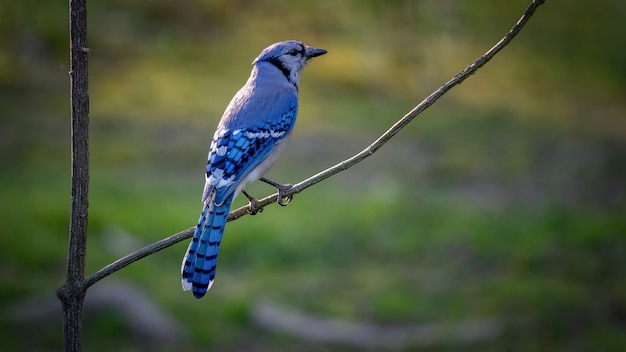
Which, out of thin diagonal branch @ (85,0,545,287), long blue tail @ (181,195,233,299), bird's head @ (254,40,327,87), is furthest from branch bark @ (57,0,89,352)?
bird's head @ (254,40,327,87)

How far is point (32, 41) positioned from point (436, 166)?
21.7ft

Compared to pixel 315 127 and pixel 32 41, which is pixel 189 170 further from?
pixel 32 41

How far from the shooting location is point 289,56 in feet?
16.9

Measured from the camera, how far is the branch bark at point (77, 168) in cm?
334

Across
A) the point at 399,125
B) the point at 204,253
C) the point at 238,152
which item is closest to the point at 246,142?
the point at 238,152

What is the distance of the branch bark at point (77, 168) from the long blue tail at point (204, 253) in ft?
1.51

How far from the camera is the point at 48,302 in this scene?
6.50 metres

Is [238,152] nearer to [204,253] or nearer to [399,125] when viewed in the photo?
[204,253]

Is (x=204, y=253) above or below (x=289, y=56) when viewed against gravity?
below

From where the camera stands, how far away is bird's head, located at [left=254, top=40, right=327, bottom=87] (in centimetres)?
511

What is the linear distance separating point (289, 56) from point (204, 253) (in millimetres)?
1798

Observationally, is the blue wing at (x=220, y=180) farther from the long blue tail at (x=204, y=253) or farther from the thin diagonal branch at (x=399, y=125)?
the thin diagonal branch at (x=399, y=125)

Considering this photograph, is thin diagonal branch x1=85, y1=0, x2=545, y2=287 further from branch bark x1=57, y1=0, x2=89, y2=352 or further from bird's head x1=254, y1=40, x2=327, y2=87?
bird's head x1=254, y1=40, x2=327, y2=87

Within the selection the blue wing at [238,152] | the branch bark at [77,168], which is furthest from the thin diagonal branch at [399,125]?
the blue wing at [238,152]
